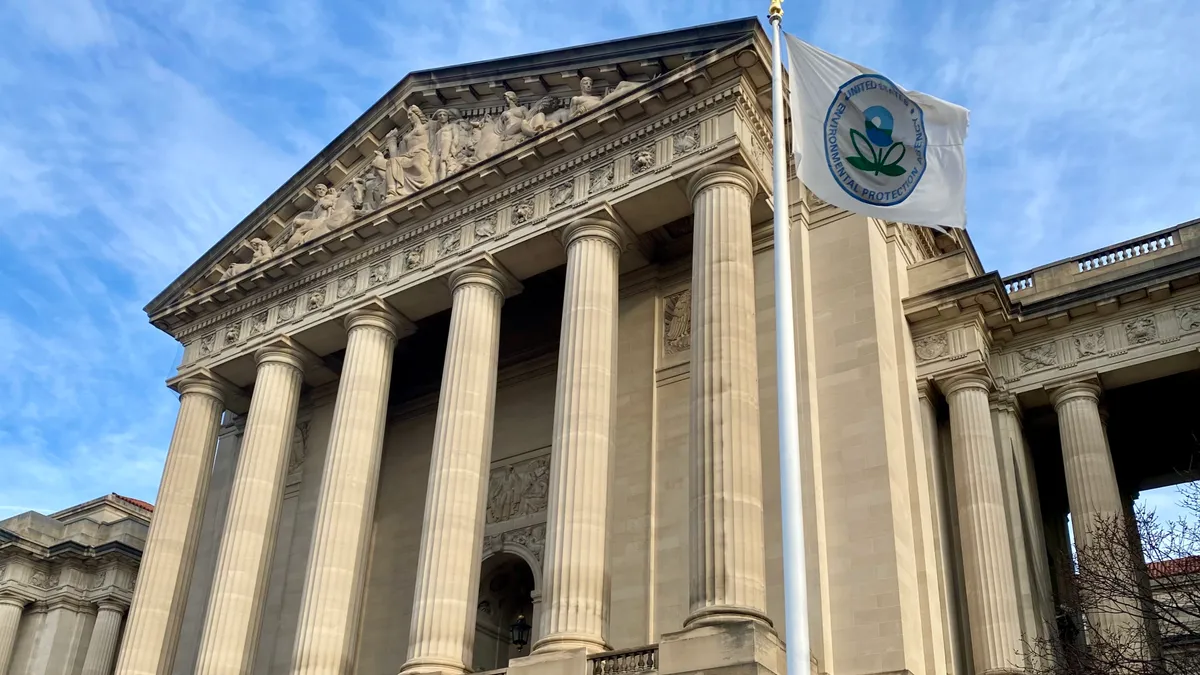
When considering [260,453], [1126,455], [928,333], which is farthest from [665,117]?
[1126,455]

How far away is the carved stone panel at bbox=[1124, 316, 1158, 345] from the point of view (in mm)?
28906

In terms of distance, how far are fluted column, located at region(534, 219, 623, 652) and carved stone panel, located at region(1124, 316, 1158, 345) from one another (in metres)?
14.2

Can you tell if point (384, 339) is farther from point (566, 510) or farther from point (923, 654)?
point (923, 654)

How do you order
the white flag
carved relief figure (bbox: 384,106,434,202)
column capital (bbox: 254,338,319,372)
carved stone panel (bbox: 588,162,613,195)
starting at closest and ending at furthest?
the white flag < carved stone panel (bbox: 588,162,613,195) < carved relief figure (bbox: 384,106,434,202) < column capital (bbox: 254,338,319,372)

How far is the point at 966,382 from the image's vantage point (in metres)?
28.6

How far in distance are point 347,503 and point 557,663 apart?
9.38 meters

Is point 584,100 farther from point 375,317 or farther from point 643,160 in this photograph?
point 375,317

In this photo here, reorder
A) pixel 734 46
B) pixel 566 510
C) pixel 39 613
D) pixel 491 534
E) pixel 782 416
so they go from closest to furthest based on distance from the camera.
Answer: pixel 782 416 < pixel 566 510 < pixel 734 46 < pixel 491 534 < pixel 39 613

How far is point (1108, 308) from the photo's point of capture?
2939 centimetres

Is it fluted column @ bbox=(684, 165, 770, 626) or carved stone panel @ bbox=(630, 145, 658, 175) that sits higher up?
carved stone panel @ bbox=(630, 145, 658, 175)

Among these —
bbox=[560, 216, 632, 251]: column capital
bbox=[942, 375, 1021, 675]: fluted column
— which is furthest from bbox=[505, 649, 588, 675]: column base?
bbox=[942, 375, 1021, 675]: fluted column

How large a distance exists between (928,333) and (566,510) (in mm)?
12339

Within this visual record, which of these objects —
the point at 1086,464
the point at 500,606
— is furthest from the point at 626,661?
the point at 1086,464

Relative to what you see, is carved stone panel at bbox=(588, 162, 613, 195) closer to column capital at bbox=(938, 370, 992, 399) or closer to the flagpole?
column capital at bbox=(938, 370, 992, 399)
